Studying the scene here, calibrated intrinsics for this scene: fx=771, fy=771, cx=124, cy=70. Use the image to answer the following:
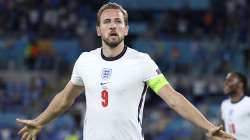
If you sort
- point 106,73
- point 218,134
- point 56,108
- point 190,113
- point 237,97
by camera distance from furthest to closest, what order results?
point 237,97 < point 56,108 < point 106,73 < point 190,113 < point 218,134

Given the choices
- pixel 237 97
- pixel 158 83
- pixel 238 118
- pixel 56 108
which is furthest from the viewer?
pixel 237 97

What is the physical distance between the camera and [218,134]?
5.47m

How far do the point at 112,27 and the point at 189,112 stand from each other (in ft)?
2.94

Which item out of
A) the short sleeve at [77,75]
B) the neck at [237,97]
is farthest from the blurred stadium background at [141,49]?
the short sleeve at [77,75]

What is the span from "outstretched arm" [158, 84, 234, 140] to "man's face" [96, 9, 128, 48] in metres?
0.53

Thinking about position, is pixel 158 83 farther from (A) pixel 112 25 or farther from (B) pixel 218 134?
(B) pixel 218 134

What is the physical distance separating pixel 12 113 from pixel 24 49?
286 centimetres

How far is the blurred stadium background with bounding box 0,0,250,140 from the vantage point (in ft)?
→ 52.4

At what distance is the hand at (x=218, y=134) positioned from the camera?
5.44 metres

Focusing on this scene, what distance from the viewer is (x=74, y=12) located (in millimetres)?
21016

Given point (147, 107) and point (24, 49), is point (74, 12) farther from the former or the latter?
point (147, 107)

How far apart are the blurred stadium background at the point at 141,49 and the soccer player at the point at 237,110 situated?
5.12m

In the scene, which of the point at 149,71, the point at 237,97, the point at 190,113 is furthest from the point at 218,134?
the point at 237,97

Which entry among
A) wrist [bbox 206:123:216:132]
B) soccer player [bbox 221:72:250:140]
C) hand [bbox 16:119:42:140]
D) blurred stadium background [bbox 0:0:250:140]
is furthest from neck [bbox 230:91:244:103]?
blurred stadium background [bbox 0:0:250:140]
